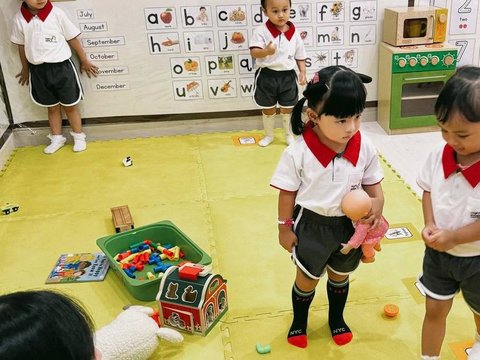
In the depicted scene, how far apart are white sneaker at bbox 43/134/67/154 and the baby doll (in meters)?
2.47

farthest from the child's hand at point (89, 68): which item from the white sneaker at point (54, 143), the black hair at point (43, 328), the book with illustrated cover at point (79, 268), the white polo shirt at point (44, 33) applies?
the black hair at point (43, 328)

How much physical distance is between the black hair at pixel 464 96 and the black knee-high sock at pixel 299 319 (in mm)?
800

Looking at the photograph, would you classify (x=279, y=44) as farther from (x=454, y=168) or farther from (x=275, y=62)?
(x=454, y=168)

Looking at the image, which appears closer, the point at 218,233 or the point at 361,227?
the point at 361,227

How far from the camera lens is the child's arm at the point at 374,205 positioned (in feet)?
5.34

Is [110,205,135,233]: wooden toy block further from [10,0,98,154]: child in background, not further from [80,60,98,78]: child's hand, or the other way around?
[80,60,98,78]: child's hand

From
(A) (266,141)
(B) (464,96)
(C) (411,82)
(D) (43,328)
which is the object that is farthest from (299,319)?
(C) (411,82)

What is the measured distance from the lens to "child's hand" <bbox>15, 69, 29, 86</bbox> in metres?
3.45

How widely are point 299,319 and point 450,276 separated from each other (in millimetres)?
588

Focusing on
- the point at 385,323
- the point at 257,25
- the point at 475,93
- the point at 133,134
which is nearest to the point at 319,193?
the point at 475,93

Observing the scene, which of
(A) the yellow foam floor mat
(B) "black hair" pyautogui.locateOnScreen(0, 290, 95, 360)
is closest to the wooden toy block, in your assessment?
(A) the yellow foam floor mat

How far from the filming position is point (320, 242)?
1664 millimetres

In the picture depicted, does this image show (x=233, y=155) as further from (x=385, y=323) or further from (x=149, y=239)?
(x=385, y=323)

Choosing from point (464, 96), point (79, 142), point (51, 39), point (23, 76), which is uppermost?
point (464, 96)
